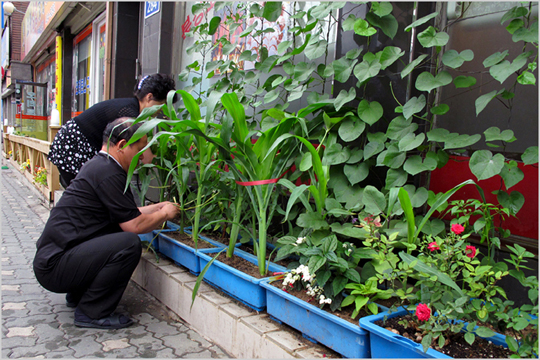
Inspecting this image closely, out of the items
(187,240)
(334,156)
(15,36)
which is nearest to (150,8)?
(187,240)

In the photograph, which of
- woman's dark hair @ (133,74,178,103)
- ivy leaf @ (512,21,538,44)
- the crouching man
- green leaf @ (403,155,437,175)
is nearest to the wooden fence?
woman's dark hair @ (133,74,178,103)

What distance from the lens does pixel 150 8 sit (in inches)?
189

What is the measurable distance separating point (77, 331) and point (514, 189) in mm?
2109

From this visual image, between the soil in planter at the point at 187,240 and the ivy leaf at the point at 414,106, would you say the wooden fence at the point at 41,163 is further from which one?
the ivy leaf at the point at 414,106

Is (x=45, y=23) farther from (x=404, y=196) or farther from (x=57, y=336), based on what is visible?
(x=404, y=196)

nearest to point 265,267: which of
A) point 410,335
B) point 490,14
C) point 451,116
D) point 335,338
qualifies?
point 335,338

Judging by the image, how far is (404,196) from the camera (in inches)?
52.8

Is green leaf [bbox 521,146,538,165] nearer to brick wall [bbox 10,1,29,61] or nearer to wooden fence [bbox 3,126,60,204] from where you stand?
wooden fence [bbox 3,126,60,204]

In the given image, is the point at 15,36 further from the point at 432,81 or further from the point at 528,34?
the point at 528,34

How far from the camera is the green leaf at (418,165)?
152 cm

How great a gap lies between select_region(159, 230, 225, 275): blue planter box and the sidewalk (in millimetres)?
269

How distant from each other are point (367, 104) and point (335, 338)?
949 millimetres

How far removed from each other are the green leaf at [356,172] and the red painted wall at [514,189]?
37cm

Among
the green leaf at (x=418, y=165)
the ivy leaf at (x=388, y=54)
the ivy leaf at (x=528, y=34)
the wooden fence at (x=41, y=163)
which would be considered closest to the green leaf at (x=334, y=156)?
the green leaf at (x=418, y=165)
